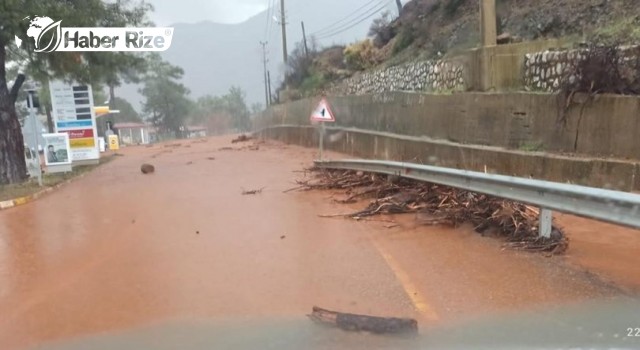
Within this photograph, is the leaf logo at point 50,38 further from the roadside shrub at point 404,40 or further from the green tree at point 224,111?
the green tree at point 224,111

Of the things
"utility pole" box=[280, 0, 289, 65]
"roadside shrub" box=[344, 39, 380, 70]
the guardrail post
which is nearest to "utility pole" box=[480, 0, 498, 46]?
the guardrail post

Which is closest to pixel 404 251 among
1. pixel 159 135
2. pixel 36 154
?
pixel 36 154

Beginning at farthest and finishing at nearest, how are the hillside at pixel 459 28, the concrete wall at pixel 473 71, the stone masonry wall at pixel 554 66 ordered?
the hillside at pixel 459 28, the concrete wall at pixel 473 71, the stone masonry wall at pixel 554 66

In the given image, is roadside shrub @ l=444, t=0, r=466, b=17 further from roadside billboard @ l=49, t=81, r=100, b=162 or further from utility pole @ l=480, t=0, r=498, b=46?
roadside billboard @ l=49, t=81, r=100, b=162

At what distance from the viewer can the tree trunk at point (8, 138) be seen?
18.0 metres

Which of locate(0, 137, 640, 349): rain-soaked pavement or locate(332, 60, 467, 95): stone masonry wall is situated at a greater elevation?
locate(332, 60, 467, 95): stone masonry wall

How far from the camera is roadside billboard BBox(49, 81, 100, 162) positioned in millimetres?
24906

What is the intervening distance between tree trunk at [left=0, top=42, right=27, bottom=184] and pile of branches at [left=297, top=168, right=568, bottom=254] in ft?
37.7

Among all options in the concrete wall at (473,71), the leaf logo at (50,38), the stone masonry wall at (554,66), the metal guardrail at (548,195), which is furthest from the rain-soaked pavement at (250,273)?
the leaf logo at (50,38)

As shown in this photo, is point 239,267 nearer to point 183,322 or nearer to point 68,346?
point 183,322

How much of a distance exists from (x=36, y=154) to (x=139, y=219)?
811 centimetres

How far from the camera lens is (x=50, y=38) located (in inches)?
680

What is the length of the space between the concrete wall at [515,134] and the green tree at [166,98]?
255 ft

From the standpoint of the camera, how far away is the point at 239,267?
659cm
